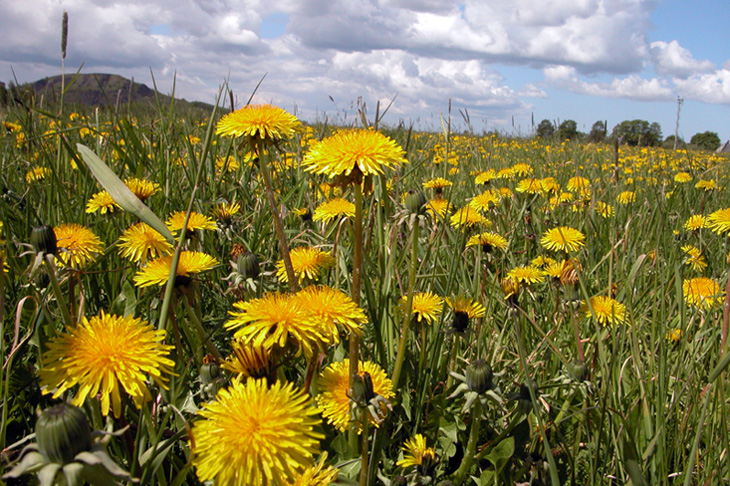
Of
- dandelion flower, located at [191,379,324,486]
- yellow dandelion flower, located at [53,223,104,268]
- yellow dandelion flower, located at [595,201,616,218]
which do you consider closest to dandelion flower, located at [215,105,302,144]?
yellow dandelion flower, located at [53,223,104,268]

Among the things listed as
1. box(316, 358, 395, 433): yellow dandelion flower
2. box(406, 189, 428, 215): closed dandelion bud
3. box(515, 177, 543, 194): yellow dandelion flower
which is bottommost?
box(316, 358, 395, 433): yellow dandelion flower

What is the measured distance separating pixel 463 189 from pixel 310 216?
1.77 meters

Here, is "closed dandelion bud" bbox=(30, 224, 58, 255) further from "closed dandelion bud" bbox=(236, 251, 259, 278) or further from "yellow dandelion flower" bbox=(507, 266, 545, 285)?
"yellow dandelion flower" bbox=(507, 266, 545, 285)

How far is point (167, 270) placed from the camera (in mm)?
1176

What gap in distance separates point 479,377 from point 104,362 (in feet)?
2.45

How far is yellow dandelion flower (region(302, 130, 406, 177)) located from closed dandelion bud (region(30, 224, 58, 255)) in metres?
0.57

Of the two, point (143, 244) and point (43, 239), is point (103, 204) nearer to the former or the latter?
point (143, 244)

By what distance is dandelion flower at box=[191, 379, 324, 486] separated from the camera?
67 centimetres

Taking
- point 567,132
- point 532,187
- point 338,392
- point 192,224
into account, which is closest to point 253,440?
point 338,392

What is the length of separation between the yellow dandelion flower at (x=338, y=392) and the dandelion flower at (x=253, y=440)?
1.01 ft

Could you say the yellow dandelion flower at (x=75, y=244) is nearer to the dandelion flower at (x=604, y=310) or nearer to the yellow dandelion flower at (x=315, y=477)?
the yellow dandelion flower at (x=315, y=477)

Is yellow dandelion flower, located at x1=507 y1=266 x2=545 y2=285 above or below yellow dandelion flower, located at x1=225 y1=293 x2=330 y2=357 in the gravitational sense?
below

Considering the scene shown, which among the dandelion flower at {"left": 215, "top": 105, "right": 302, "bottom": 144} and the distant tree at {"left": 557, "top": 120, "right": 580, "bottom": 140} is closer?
the dandelion flower at {"left": 215, "top": 105, "right": 302, "bottom": 144}

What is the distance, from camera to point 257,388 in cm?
75
